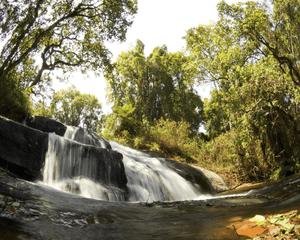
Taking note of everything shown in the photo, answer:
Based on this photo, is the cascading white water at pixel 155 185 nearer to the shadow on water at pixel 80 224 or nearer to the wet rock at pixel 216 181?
the wet rock at pixel 216 181

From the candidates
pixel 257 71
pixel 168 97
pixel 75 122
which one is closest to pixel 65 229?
pixel 257 71

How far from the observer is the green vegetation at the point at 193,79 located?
8102 mm

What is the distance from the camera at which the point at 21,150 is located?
5.48m

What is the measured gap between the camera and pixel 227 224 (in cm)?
253

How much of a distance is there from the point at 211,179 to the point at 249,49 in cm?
1432

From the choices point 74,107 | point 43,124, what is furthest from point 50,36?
point 74,107

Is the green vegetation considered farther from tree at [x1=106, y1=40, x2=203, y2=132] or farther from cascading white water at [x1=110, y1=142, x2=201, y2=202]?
cascading white water at [x1=110, y1=142, x2=201, y2=202]

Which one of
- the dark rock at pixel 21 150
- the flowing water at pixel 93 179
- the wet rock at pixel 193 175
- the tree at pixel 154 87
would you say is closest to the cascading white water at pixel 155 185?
the flowing water at pixel 93 179

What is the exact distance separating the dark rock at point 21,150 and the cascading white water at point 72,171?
10.2 inches

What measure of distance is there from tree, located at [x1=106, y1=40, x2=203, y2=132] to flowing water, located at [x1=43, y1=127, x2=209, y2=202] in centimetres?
1736

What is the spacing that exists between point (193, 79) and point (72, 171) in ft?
54.6

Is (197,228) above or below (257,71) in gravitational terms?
below

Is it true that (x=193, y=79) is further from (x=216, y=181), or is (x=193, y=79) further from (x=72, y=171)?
(x=72, y=171)

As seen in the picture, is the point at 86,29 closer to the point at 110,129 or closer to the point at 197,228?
the point at 110,129
